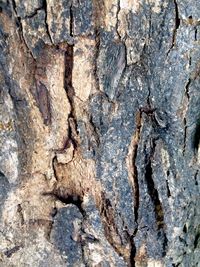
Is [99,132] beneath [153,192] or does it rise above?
above

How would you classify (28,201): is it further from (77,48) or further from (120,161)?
(77,48)

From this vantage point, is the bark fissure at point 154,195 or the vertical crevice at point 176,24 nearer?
the vertical crevice at point 176,24

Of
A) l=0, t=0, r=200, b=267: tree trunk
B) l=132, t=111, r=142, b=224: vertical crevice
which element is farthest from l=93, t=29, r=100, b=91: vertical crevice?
l=132, t=111, r=142, b=224: vertical crevice

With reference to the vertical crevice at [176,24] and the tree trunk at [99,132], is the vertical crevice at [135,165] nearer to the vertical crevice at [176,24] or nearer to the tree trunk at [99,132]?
the tree trunk at [99,132]

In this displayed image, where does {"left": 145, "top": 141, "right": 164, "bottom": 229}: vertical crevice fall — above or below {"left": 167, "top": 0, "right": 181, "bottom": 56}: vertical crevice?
below

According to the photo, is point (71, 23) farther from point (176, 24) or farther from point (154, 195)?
point (154, 195)

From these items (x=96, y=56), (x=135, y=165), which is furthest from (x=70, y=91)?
(x=135, y=165)

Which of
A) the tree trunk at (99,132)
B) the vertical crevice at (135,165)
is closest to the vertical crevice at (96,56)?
the tree trunk at (99,132)

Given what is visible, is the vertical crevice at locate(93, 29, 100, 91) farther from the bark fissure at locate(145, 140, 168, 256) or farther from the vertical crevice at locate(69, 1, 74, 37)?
the bark fissure at locate(145, 140, 168, 256)
